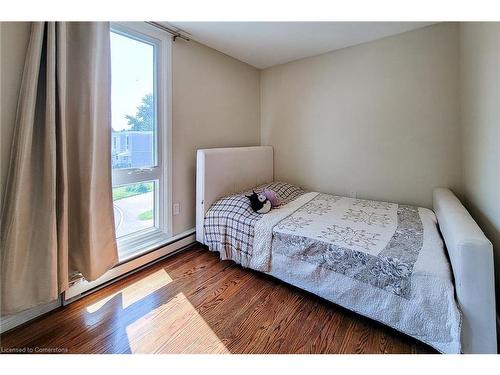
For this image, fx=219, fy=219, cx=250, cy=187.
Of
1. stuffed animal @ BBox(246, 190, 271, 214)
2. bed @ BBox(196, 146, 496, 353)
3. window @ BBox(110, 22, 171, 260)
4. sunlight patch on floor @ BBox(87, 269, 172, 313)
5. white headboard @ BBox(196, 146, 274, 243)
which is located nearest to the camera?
bed @ BBox(196, 146, 496, 353)

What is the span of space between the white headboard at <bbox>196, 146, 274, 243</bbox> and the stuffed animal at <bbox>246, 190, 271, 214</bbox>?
406 millimetres

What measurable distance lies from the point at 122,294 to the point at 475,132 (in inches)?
111

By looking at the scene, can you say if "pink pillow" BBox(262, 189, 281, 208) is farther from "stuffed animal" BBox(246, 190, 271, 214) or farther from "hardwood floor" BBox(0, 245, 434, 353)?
"hardwood floor" BBox(0, 245, 434, 353)

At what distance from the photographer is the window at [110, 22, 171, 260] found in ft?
5.90

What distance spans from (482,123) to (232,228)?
6.37ft

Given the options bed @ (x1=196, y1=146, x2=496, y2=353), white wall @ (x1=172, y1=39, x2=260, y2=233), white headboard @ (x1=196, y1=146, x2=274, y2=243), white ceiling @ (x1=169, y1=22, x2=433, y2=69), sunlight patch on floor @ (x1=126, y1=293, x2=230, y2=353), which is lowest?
sunlight patch on floor @ (x1=126, y1=293, x2=230, y2=353)

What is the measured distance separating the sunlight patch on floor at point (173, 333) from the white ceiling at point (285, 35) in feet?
7.67

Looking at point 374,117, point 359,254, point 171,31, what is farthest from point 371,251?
point 171,31

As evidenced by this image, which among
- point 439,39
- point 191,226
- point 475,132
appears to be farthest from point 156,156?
point 439,39

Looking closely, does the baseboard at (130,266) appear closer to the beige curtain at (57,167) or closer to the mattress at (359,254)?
the beige curtain at (57,167)

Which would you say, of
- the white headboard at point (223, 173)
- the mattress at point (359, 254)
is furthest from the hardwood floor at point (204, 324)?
the white headboard at point (223, 173)

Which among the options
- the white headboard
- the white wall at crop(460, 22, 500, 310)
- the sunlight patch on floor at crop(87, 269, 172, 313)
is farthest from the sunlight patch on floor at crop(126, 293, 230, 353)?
the white wall at crop(460, 22, 500, 310)

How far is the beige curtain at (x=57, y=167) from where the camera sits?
3.94 feet

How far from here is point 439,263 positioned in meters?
1.19
